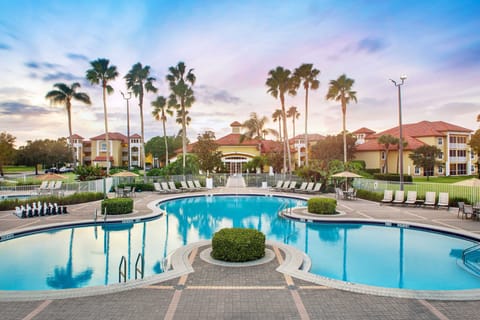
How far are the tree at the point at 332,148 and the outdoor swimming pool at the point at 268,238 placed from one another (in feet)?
99.5

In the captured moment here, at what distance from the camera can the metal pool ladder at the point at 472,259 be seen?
857cm

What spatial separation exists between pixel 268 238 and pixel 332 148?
34.9 m

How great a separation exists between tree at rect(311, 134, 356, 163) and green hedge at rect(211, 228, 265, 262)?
122 ft

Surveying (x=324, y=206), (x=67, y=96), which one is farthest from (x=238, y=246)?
(x=67, y=96)

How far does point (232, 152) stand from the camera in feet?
162

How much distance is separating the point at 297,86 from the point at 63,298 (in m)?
29.3

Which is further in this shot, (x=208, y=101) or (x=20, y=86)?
(x=208, y=101)

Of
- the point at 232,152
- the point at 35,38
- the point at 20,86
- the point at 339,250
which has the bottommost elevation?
the point at 339,250

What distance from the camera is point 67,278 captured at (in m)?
7.95

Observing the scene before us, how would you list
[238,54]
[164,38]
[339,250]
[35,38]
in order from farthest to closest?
[238,54]
[164,38]
[35,38]
[339,250]

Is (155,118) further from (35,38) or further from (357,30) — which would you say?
(357,30)

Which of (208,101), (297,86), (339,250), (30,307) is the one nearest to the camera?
(30,307)

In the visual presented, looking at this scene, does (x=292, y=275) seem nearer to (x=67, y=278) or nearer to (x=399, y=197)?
(x=67, y=278)

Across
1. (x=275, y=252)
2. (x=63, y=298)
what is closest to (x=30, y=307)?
(x=63, y=298)
